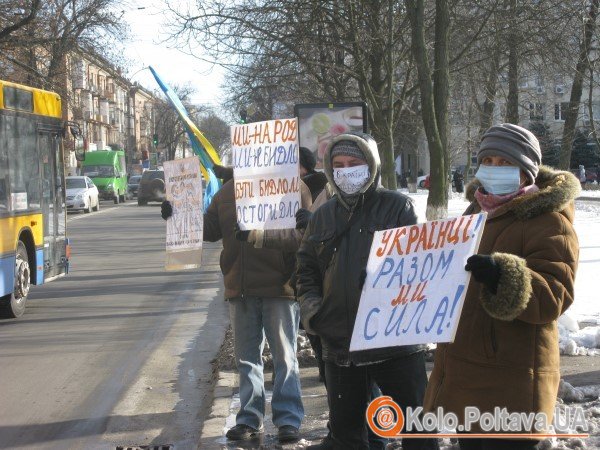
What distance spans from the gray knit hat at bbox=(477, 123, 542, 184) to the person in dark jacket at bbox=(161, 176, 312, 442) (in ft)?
8.41

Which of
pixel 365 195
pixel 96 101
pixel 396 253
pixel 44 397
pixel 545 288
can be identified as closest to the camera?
pixel 545 288

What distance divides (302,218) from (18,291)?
7.79 m

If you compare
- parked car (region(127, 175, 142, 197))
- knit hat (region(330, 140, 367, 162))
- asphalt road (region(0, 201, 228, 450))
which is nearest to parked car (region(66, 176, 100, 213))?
parked car (region(127, 175, 142, 197))

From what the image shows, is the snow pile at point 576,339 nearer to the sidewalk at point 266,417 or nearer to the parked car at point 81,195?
the sidewalk at point 266,417

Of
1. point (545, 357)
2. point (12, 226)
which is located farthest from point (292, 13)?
point (545, 357)

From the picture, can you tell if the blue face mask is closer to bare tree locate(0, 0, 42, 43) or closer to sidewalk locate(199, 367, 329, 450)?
sidewalk locate(199, 367, 329, 450)

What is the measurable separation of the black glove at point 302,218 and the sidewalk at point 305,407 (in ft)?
4.51

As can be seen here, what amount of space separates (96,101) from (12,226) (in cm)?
9130

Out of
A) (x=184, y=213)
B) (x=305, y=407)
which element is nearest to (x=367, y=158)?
(x=184, y=213)

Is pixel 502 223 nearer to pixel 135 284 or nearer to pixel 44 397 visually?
pixel 44 397

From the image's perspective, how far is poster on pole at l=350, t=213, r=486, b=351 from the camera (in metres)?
3.52

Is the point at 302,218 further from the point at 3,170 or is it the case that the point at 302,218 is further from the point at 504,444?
the point at 3,170

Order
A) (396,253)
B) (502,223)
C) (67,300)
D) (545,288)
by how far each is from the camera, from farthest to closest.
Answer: (67,300), (396,253), (502,223), (545,288)

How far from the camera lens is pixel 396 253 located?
12.7 ft
